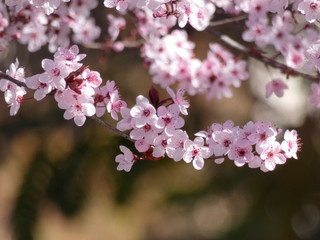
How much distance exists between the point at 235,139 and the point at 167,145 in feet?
0.72

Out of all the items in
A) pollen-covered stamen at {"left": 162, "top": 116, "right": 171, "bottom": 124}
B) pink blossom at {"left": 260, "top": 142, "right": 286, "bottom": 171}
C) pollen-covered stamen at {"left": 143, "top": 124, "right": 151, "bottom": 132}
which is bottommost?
pink blossom at {"left": 260, "top": 142, "right": 286, "bottom": 171}

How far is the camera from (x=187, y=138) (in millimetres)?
1485

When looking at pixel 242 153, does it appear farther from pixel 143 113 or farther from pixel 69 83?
pixel 69 83

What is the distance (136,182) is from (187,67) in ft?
10.1

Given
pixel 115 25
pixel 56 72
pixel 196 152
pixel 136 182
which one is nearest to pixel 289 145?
pixel 196 152

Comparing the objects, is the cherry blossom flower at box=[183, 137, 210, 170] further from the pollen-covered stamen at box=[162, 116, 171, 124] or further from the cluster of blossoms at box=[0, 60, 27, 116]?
the cluster of blossoms at box=[0, 60, 27, 116]

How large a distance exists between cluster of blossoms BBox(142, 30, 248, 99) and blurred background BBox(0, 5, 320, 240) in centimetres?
177

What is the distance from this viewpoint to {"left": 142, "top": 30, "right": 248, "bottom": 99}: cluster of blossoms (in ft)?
8.59

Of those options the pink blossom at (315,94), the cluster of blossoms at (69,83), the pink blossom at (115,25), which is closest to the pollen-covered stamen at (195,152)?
the cluster of blossoms at (69,83)

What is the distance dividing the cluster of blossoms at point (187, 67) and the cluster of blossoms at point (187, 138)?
42.8 inches

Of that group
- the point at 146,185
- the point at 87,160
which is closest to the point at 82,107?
the point at 87,160

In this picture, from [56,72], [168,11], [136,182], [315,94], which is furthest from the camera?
[136,182]

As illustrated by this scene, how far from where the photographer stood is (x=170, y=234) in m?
7.17

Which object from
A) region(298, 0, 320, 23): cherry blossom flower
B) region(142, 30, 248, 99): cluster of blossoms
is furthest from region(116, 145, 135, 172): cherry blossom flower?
region(142, 30, 248, 99): cluster of blossoms
